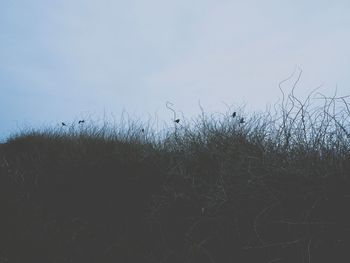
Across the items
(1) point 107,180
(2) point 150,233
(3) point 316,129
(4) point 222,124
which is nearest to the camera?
(2) point 150,233

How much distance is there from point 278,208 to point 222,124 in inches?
79.1

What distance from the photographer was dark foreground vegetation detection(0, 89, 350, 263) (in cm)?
273

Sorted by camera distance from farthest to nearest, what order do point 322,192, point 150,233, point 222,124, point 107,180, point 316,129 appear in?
1. point 222,124
2. point 107,180
3. point 316,129
4. point 150,233
5. point 322,192

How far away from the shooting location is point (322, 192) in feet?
9.10

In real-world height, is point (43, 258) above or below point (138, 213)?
below

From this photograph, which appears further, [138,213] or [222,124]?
[222,124]

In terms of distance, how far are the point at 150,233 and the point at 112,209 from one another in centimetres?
56

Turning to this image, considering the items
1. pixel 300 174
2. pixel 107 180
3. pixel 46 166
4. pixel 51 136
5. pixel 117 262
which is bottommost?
pixel 117 262

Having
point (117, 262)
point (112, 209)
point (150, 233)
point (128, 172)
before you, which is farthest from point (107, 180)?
point (117, 262)

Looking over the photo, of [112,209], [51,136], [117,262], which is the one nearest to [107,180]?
[112,209]

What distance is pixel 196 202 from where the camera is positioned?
341cm

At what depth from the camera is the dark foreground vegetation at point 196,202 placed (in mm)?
2730

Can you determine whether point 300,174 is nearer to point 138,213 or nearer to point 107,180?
point 138,213

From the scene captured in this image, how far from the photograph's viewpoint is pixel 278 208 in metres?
2.90
